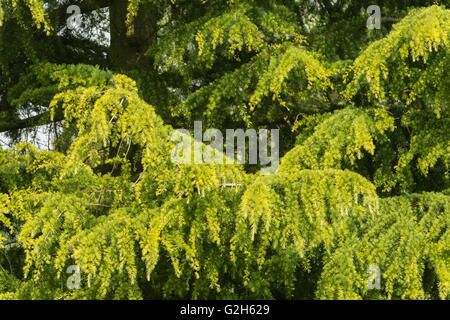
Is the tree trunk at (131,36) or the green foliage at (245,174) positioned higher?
the tree trunk at (131,36)

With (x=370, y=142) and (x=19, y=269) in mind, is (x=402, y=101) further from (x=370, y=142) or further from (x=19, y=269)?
(x=19, y=269)

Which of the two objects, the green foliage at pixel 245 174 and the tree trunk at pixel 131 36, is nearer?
the green foliage at pixel 245 174

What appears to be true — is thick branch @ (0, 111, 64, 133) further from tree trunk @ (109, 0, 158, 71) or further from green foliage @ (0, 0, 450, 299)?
tree trunk @ (109, 0, 158, 71)

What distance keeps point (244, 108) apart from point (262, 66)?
0.35m

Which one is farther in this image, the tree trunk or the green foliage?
the tree trunk

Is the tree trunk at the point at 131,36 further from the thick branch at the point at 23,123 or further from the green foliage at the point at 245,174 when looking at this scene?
the thick branch at the point at 23,123

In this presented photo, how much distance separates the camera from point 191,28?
3854 millimetres

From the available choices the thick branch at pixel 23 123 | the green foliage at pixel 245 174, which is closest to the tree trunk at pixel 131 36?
the green foliage at pixel 245 174

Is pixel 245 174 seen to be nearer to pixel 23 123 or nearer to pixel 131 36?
pixel 131 36

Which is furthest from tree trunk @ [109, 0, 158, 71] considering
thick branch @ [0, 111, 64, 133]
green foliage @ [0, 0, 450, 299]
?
thick branch @ [0, 111, 64, 133]

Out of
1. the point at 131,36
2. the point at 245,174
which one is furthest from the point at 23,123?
the point at 245,174

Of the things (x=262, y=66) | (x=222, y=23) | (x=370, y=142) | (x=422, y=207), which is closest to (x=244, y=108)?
(x=262, y=66)

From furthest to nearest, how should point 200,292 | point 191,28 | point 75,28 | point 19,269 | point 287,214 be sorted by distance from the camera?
1. point 75,28
2. point 19,269
3. point 191,28
4. point 200,292
5. point 287,214

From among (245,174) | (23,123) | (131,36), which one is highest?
(131,36)
